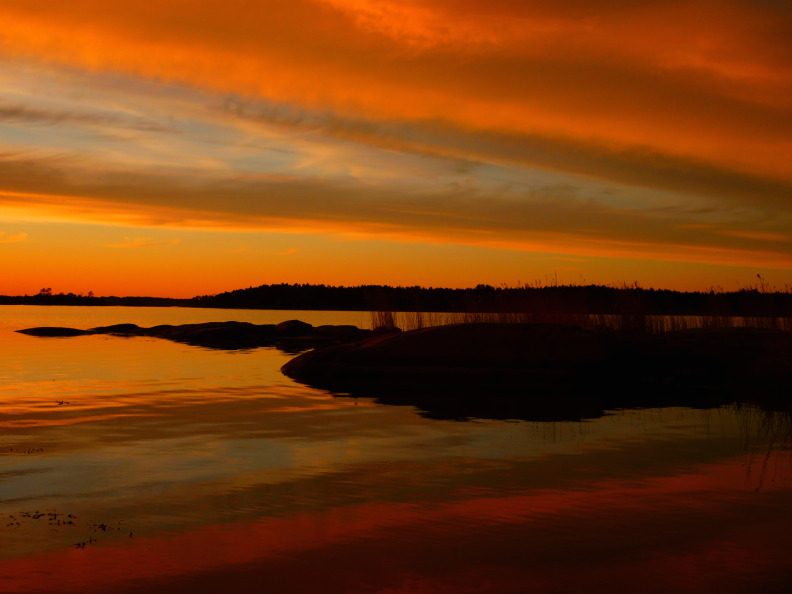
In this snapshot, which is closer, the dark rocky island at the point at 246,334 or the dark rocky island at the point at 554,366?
the dark rocky island at the point at 554,366

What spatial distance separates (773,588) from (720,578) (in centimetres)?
28

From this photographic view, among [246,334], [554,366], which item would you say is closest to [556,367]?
[554,366]

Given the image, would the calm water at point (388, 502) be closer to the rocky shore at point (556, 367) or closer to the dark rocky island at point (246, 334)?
the rocky shore at point (556, 367)

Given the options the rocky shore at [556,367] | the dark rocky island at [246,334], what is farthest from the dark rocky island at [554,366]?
the dark rocky island at [246,334]

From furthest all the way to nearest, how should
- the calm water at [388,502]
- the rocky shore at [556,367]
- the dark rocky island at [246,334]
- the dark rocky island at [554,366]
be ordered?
1. the dark rocky island at [246,334]
2. the dark rocky island at [554,366]
3. the rocky shore at [556,367]
4. the calm water at [388,502]

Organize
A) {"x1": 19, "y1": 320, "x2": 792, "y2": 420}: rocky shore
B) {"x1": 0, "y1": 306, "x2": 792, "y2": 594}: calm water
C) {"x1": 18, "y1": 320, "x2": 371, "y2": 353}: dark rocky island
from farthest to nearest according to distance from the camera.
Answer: {"x1": 18, "y1": 320, "x2": 371, "y2": 353}: dark rocky island, {"x1": 19, "y1": 320, "x2": 792, "y2": 420}: rocky shore, {"x1": 0, "y1": 306, "x2": 792, "y2": 594}: calm water

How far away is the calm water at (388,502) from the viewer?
4.47 meters

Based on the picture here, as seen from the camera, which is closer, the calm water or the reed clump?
the calm water

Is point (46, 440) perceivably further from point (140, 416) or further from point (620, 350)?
point (620, 350)

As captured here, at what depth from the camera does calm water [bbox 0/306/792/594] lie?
447cm

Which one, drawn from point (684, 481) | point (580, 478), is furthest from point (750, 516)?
point (580, 478)

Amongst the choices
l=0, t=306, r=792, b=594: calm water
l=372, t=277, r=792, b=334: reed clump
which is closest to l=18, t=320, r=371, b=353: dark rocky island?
l=372, t=277, r=792, b=334: reed clump

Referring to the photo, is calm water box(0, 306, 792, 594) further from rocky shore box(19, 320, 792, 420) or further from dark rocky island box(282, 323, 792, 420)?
dark rocky island box(282, 323, 792, 420)

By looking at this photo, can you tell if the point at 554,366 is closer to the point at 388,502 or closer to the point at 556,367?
the point at 556,367
